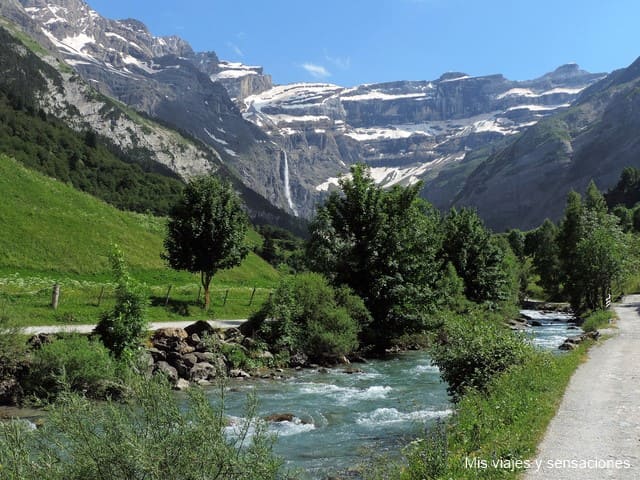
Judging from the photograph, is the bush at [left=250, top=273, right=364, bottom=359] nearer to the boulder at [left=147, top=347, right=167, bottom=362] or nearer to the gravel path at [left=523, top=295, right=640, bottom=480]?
the boulder at [left=147, top=347, right=167, bottom=362]

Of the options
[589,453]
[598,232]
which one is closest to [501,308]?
[598,232]

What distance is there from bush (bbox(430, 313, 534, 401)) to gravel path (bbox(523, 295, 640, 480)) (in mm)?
2139

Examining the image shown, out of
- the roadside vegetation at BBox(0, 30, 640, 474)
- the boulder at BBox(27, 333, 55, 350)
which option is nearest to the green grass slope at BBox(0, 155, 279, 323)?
the roadside vegetation at BBox(0, 30, 640, 474)

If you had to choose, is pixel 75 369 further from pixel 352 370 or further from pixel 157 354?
pixel 352 370

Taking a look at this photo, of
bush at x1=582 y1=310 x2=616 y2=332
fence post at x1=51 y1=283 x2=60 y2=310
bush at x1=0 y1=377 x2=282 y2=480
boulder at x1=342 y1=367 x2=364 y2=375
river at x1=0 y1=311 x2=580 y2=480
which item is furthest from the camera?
bush at x1=582 y1=310 x2=616 y2=332

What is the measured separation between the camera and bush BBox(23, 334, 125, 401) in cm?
2011

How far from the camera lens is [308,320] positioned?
3491cm

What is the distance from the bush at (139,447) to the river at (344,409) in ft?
10.3

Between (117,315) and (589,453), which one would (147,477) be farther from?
(117,315)

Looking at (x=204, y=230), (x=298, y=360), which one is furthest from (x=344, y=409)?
(x=204, y=230)

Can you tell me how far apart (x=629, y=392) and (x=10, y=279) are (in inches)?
1695

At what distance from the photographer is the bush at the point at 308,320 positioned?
3353 cm

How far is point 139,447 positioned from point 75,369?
51.0ft

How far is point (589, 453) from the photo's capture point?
10.2 m
